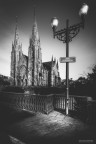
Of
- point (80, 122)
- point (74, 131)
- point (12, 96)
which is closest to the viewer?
point (74, 131)

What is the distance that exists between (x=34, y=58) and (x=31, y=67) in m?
4.97

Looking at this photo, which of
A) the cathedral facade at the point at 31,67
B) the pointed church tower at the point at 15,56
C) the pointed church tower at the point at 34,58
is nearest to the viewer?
the pointed church tower at the point at 34,58

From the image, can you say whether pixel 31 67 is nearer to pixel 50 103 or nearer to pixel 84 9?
pixel 50 103

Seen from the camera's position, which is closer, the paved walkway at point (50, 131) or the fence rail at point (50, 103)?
the paved walkway at point (50, 131)

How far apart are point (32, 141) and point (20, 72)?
59.8 metres

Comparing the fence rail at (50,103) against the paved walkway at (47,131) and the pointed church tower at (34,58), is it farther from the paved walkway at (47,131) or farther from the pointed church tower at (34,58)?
the pointed church tower at (34,58)

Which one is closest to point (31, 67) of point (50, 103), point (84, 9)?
point (50, 103)

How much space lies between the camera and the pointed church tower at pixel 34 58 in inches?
2177

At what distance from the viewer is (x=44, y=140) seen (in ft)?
12.8

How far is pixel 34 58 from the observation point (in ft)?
187

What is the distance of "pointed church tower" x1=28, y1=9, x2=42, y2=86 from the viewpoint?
55.3m

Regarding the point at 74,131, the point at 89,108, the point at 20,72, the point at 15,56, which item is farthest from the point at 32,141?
the point at 15,56

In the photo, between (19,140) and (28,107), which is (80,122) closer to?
(19,140)

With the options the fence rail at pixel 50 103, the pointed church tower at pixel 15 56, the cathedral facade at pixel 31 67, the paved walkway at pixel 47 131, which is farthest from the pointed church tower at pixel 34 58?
the paved walkway at pixel 47 131
